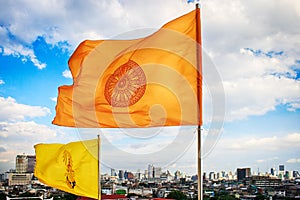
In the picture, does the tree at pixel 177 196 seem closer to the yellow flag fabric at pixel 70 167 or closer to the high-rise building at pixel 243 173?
the high-rise building at pixel 243 173

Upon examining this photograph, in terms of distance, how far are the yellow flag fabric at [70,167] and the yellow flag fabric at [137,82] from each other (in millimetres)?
1599

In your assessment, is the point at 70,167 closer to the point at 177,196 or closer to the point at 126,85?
the point at 126,85

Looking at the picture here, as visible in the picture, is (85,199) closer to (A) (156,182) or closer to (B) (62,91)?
(B) (62,91)

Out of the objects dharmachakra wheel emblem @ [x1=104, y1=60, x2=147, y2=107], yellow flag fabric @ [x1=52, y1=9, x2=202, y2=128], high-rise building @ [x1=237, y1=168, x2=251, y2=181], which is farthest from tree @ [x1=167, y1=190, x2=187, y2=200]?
dharmachakra wheel emblem @ [x1=104, y1=60, x2=147, y2=107]

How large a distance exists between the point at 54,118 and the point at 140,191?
5985 cm

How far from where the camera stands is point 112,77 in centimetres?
546

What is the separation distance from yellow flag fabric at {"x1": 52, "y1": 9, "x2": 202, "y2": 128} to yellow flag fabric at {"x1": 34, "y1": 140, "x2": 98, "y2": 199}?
1.60 metres

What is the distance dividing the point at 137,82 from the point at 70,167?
8.28 feet

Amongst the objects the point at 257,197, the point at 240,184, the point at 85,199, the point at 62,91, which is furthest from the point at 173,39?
the point at 240,184

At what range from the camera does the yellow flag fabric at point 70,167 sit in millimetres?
7121

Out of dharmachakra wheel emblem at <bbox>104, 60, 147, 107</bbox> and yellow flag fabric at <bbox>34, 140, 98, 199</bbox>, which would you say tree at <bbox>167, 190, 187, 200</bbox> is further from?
dharmachakra wheel emblem at <bbox>104, 60, 147, 107</bbox>

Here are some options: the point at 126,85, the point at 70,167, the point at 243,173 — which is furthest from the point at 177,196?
the point at 126,85

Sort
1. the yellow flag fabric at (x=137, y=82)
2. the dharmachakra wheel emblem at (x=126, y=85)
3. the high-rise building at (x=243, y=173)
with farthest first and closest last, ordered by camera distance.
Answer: the high-rise building at (x=243, y=173) < the dharmachakra wheel emblem at (x=126, y=85) < the yellow flag fabric at (x=137, y=82)

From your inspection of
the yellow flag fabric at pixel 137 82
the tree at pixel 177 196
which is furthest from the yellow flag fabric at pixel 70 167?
the tree at pixel 177 196
